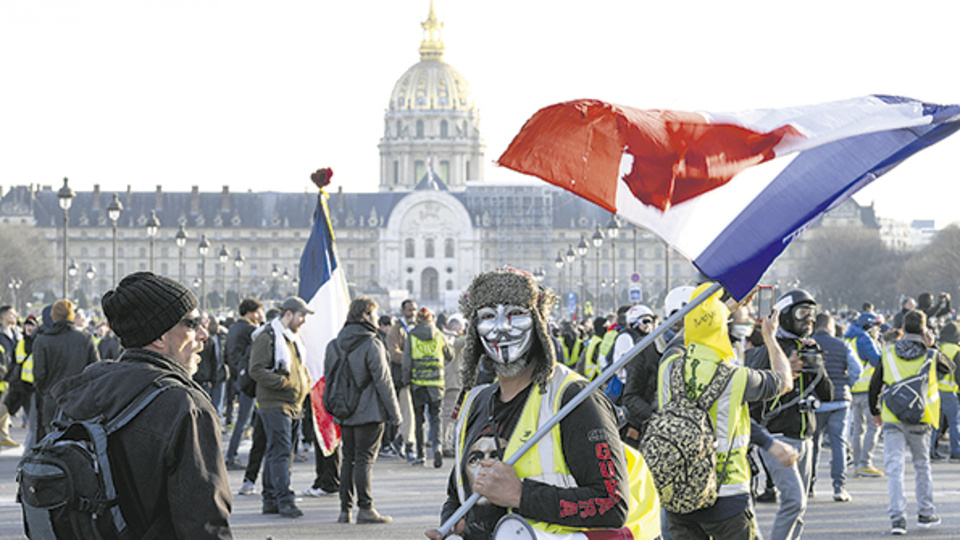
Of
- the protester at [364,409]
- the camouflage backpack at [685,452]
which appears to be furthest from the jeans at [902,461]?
the camouflage backpack at [685,452]

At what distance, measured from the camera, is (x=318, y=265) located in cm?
1028

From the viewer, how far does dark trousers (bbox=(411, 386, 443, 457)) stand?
A: 40.4ft

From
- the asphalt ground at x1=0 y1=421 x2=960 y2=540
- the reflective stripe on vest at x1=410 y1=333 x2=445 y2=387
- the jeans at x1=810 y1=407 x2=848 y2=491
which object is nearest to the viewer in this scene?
the asphalt ground at x1=0 y1=421 x2=960 y2=540

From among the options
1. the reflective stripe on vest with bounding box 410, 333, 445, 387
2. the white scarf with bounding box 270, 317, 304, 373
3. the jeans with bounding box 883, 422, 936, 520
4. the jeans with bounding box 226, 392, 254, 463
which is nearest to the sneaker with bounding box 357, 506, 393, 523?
the white scarf with bounding box 270, 317, 304, 373

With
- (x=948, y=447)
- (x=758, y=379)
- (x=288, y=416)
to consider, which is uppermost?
(x=758, y=379)

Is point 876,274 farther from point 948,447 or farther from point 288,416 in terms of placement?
point 288,416

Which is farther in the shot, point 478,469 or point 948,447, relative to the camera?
point 948,447

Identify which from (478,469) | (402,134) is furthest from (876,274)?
(478,469)

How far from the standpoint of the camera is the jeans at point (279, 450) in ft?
27.9

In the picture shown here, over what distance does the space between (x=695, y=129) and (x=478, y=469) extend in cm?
128

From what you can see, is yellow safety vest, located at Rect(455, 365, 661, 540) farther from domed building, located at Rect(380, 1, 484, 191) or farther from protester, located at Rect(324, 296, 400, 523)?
domed building, located at Rect(380, 1, 484, 191)

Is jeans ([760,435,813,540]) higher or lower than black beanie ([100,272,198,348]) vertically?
lower

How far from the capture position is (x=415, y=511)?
8.93m

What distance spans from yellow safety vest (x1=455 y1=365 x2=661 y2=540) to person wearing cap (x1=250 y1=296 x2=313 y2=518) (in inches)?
207
